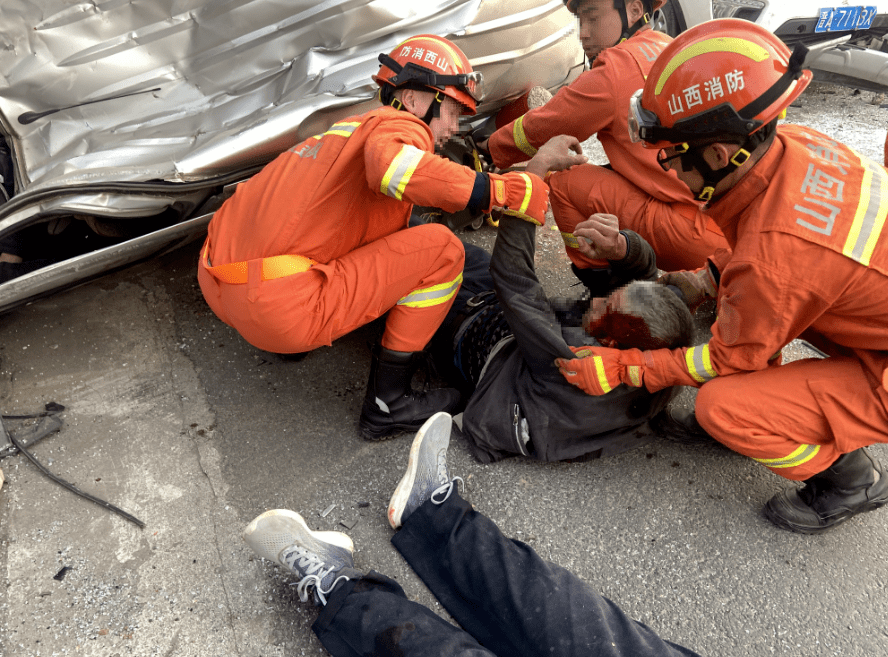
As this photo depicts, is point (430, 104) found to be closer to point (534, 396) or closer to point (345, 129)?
point (345, 129)

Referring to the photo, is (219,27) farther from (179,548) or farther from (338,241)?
(179,548)

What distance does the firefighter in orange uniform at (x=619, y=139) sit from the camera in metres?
2.81

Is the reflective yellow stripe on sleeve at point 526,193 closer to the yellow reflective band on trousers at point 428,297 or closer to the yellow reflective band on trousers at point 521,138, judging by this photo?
the yellow reflective band on trousers at point 428,297

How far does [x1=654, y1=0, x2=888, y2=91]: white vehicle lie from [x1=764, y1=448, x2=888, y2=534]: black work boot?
3.87 meters

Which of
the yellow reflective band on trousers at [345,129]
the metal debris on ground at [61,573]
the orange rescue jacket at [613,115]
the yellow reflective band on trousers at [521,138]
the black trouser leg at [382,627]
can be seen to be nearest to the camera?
the black trouser leg at [382,627]

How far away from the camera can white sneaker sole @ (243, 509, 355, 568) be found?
6.09 ft

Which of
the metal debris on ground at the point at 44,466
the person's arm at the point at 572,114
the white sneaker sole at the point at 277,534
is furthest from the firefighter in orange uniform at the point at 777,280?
the metal debris on ground at the point at 44,466

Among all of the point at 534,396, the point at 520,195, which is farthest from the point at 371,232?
the point at 534,396

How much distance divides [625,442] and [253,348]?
1707mm

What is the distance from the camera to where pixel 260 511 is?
224 centimetres

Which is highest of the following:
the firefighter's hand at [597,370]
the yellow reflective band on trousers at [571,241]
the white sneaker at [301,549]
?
the firefighter's hand at [597,370]

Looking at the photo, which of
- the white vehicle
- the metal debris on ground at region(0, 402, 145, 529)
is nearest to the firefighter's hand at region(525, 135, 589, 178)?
the metal debris on ground at region(0, 402, 145, 529)

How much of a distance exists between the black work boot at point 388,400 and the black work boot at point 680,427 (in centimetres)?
98

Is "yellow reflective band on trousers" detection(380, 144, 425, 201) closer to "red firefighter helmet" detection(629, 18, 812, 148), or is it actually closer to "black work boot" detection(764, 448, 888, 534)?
A: "red firefighter helmet" detection(629, 18, 812, 148)
